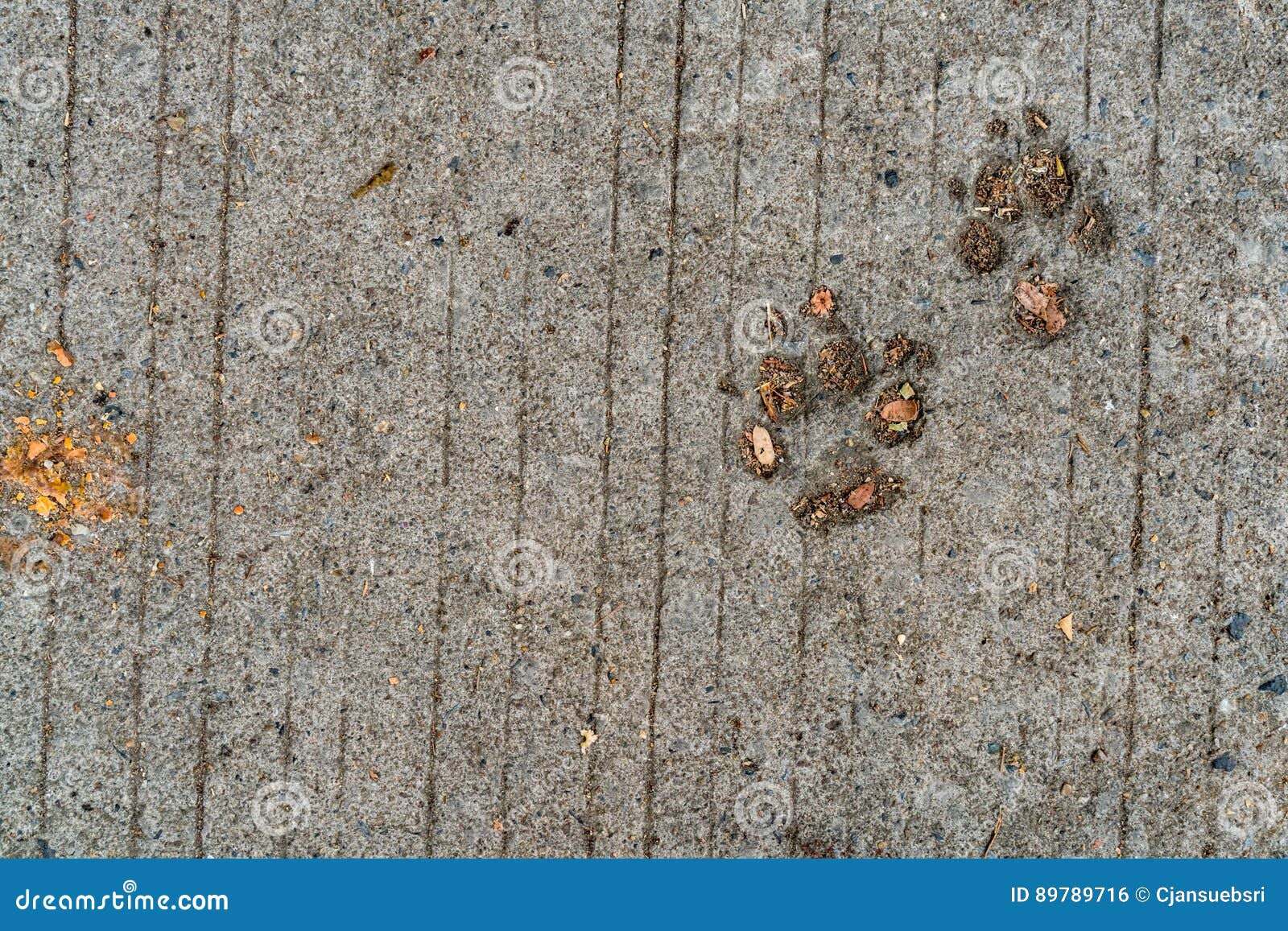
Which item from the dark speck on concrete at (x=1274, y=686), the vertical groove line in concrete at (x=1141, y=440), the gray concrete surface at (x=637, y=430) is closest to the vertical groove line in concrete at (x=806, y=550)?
the gray concrete surface at (x=637, y=430)

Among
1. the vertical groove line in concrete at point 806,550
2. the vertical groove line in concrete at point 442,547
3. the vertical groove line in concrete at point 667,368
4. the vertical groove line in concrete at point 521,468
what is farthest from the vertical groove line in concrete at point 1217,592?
the vertical groove line in concrete at point 442,547

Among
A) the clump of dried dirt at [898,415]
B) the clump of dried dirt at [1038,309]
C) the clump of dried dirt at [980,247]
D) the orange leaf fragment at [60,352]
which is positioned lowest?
the clump of dried dirt at [898,415]

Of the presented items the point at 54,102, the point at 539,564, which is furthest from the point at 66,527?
the point at 539,564

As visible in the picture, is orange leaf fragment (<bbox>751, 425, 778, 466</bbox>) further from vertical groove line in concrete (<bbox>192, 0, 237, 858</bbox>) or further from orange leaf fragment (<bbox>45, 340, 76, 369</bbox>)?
orange leaf fragment (<bbox>45, 340, 76, 369</bbox>)

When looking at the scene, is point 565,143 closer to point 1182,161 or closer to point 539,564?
point 539,564

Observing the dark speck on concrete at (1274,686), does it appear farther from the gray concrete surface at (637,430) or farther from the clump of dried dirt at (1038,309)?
the clump of dried dirt at (1038,309)

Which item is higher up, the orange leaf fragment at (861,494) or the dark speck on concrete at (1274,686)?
the orange leaf fragment at (861,494)
